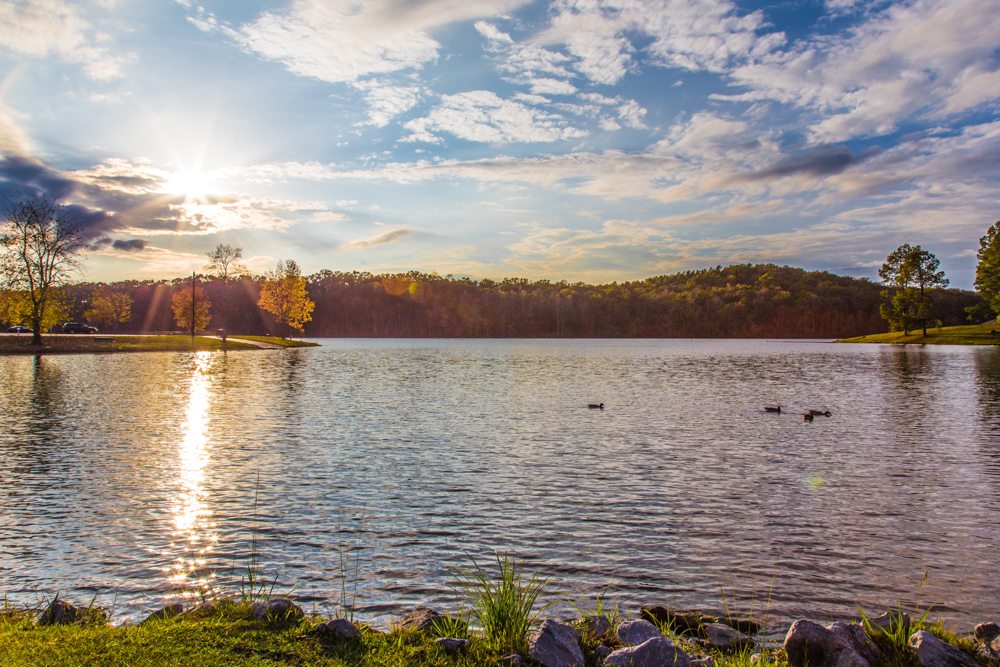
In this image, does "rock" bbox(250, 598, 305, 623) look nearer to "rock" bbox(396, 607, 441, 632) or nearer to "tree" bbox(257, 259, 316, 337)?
"rock" bbox(396, 607, 441, 632)

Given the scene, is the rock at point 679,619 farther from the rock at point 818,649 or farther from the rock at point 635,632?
the rock at point 818,649

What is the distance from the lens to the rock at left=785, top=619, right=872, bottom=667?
6961 millimetres

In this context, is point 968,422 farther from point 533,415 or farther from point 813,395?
point 533,415

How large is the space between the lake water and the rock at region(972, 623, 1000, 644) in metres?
1.51

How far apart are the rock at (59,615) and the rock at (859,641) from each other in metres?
9.54

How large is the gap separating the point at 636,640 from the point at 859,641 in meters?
2.55

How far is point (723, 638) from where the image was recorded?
8539 mm

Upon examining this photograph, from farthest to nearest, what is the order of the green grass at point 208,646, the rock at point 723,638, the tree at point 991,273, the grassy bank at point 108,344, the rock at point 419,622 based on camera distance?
the tree at point 991,273
the grassy bank at point 108,344
the rock at point 723,638
the rock at point 419,622
the green grass at point 208,646

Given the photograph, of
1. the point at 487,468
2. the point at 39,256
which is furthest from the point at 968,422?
the point at 39,256

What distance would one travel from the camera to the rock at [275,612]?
8.21 meters

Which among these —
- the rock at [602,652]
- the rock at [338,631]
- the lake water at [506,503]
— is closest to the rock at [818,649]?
the rock at [602,652]

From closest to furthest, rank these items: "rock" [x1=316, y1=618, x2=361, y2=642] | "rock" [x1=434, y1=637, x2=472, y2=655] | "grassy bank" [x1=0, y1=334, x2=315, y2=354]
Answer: "rock" [x1=434, y1=637, x2=472, y2=655] < "rock" [x1=316, y1=618, x2=361, y2=642] < "grassy bank" [x1=0, y1=334, x2=315, y2=354]

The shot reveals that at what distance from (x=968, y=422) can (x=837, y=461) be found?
13.5 meters

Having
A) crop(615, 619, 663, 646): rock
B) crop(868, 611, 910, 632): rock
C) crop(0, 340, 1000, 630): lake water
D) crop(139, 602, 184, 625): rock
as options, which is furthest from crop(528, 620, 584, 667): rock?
crop(139, 602, 184, 625): rock
